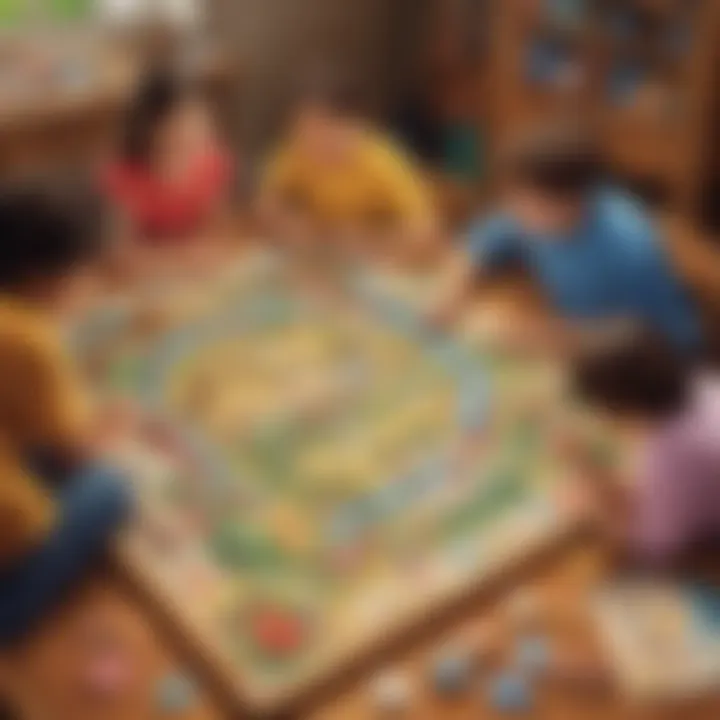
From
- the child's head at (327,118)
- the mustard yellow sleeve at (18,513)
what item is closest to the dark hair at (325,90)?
the child's head at (327,118)

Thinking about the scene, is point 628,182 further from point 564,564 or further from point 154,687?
point 154,687

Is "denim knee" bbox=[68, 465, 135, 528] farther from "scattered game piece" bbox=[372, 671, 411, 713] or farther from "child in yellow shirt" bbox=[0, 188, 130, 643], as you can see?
"scattered game piece" bbox=[372, 671, 411, 713]

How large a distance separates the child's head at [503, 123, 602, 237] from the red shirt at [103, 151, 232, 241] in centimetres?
57

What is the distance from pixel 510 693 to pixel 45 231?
1.25m

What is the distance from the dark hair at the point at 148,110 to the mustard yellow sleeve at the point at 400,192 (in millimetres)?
397

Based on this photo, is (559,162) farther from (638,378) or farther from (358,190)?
(638,378)

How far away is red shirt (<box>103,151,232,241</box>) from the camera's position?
2354mm

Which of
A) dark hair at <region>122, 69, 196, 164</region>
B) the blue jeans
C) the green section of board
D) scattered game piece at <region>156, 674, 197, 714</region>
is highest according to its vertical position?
the green section of board

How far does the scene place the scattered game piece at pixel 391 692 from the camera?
1345 millimetres

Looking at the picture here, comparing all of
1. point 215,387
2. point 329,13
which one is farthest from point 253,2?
point 215,387

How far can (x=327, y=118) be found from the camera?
2.62 metres

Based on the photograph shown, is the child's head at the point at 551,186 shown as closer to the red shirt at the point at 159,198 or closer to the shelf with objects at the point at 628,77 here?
the shelf with objects at the point at 628,77

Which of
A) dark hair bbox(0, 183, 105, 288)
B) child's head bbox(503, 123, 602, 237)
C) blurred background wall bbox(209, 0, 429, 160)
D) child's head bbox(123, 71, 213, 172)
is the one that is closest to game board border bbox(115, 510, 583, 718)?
child's head bbox(503, 123, 602, 237)

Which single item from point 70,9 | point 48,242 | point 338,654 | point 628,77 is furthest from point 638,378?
point 70,9
